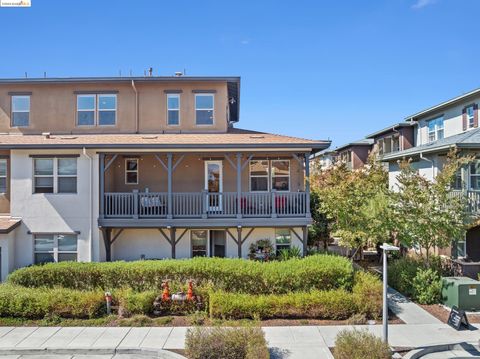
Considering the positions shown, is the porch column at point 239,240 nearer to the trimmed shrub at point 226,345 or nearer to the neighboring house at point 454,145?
the trimmed shrub at point 226,345

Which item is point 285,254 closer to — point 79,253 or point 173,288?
point 173,288

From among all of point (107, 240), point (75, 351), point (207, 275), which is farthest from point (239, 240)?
point (75, 351)

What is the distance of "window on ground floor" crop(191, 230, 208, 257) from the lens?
16812mm

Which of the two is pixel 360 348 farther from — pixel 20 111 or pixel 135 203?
pixel 20 111

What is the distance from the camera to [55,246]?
15.3m

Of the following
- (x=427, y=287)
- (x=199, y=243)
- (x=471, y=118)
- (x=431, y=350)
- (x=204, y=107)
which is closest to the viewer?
(x=431, y=350)

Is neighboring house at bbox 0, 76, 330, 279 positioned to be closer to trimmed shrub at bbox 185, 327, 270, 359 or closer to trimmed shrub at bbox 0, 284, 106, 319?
trimmed shrub at bbox 0, 284, 106, 319

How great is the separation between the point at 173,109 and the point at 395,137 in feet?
58.0

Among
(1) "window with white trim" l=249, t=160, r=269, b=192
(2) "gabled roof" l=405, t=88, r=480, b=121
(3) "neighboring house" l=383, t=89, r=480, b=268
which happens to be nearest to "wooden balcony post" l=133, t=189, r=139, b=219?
(1) "window with white trim" l=249, t=160, r=269, b=192

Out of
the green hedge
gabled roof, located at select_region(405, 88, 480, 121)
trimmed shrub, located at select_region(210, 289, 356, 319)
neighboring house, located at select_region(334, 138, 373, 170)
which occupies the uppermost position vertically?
gabled roof, located at select_region(405, 88, 480, 121)

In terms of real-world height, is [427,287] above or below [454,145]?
below

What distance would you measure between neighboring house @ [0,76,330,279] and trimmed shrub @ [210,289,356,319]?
4.26m

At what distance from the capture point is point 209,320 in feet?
36.1

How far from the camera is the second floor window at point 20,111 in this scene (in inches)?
717
